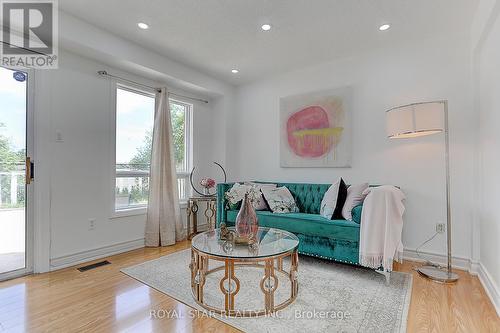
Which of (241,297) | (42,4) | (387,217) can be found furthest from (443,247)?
(42,4)

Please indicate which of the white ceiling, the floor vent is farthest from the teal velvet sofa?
the white ceiling

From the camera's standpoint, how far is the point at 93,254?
3.03m

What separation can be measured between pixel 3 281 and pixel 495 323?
3938 millimetres

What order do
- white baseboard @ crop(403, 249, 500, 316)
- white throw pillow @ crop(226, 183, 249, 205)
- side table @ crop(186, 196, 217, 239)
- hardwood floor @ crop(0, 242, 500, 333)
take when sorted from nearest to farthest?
hardwood floor @ crop(0, 242, 500, 333) < white baseboard @ crop(403, 249, 500, 316) < white throw pillow @ crop(226, 183, 249, 205) < side table @ crop(186, 196, 217, 239)

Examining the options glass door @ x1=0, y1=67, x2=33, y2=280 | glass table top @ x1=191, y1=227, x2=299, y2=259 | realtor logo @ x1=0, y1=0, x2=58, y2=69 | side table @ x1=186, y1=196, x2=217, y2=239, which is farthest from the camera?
side table @ x1=186, y1=196, x2=217, y2=239

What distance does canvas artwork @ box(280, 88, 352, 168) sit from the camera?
346 cm

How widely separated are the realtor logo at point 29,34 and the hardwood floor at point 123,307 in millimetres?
2118

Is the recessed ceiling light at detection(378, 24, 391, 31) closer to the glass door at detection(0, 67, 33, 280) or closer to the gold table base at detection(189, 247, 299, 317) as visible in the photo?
the gold table base at detection(189, 247, 299, 317)

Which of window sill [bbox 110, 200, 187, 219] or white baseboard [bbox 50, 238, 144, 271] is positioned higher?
window sill [bbox 110, 200, 187, 219]

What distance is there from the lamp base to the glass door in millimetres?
Result: 3846

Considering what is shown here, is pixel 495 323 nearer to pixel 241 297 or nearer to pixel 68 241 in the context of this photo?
pixel 241 297

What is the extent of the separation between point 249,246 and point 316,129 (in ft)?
7.27

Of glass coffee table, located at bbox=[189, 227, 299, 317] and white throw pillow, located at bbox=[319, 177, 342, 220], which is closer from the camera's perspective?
glass coffee table, located at bbox=[189, 227, 299, 317]

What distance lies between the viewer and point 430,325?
1.71m
